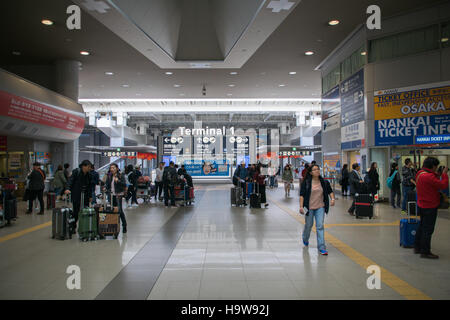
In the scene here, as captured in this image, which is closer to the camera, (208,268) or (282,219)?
(208,268)

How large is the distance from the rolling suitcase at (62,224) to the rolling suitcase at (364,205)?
288 inches

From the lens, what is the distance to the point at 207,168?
25750 millimetres

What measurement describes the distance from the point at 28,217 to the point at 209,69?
1039 centimetres

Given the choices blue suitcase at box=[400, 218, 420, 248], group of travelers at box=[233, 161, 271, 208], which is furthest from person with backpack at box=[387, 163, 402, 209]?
blue suitcase at box=[400, 218, 420, 248]

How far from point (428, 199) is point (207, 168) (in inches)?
831

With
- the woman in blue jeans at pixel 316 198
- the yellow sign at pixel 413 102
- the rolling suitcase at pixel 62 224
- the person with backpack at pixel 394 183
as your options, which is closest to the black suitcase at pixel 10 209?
the rolling suitcase at pixel 62 224

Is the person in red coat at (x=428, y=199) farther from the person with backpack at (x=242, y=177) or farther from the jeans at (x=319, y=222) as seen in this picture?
the person with backpack at (x=242, y=177)

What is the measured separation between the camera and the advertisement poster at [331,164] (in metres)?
14.9

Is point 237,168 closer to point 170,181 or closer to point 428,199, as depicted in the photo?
point 170,181

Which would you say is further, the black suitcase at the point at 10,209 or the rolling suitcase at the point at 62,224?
the black suitcase at the point at 10,209
